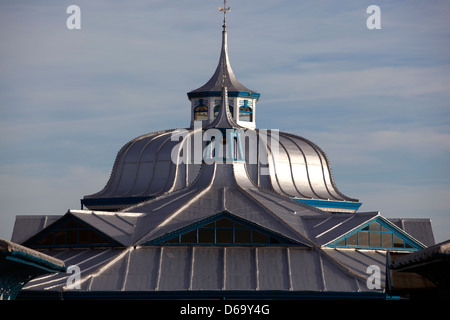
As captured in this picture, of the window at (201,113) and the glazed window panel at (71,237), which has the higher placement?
the window at (201,113)

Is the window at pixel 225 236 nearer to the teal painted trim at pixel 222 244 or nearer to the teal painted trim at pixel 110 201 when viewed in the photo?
the teal painted trim at pixel 222 244

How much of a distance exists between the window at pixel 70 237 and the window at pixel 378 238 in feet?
42.3

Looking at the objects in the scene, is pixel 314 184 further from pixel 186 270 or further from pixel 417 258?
pixel 417 258

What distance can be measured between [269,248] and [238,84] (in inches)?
1231

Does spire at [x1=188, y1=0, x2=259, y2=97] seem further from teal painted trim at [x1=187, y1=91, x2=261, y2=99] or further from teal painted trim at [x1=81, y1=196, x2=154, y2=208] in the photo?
teal painted trim at [x1=81, y1=196, x2=154, y2=208]

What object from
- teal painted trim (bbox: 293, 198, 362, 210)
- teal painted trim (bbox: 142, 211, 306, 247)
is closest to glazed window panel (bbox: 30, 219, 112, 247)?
teal painted trim (bbox: 142, 211, 306, 247)

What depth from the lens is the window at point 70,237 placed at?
60.4 metres

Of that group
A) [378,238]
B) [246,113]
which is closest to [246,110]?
[246,113]

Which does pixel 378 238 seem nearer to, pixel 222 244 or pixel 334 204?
pixel 222 244

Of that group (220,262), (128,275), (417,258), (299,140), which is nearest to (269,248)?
(220,262)

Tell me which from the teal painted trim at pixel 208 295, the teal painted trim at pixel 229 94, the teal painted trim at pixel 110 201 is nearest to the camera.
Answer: the teal painted trim at pixel 208 295

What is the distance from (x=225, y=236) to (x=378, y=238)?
8.33m

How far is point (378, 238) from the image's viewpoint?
61.4 meters

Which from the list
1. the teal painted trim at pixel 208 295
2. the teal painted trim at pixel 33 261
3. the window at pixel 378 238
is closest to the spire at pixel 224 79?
the window at pixel 378 238
